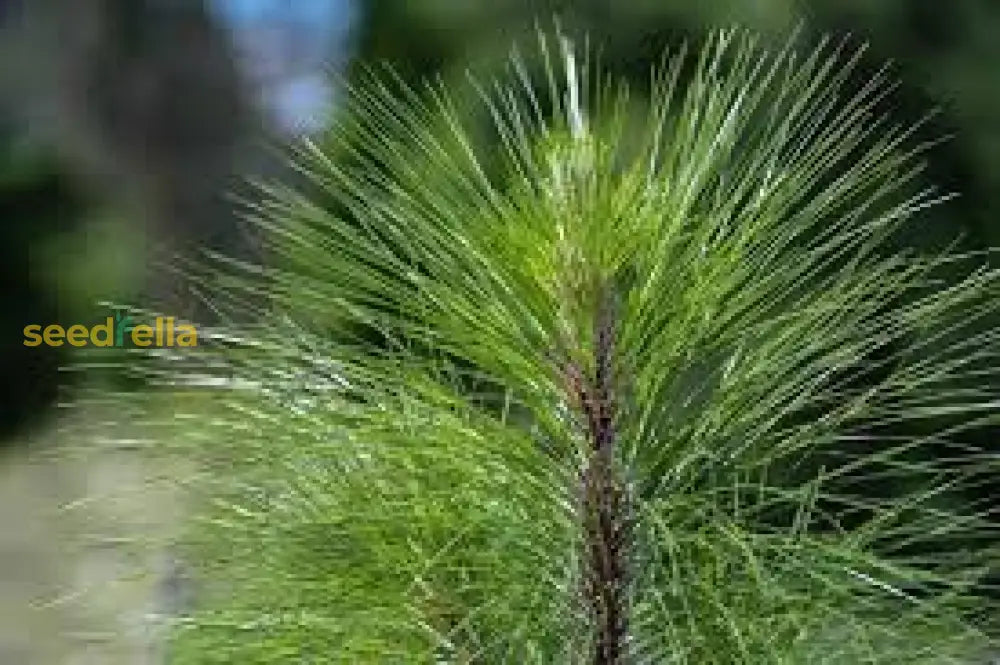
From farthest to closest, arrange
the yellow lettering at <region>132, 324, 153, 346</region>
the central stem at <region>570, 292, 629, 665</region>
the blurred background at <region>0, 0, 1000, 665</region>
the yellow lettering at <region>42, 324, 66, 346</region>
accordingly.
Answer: the yellow lettering at <region>42, 324, 66, 346</region> < the blurred background at <region>0, 0, 1000, 665</region> < the yellow lettering at <region>132, 324, 153, 346</region> < the central stem at <region>570, 292, 629, 665</region>

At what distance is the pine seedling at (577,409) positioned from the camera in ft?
2.48

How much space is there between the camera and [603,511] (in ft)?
2.52

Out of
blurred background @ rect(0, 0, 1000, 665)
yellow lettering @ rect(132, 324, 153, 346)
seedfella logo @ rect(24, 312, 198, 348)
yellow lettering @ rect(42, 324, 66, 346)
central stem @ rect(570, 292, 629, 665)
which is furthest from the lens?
yellow lettering @ rect(42, 324, 66, 346)

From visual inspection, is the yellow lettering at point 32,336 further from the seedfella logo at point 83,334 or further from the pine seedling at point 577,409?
the pine seedling at point 577,409

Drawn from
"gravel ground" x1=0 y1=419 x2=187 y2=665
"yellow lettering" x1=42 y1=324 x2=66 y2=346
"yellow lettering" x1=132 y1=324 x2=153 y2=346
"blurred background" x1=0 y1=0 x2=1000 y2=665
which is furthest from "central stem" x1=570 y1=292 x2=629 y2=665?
"yellow lettering" x1=42 y1=324 x2=66 y2=346

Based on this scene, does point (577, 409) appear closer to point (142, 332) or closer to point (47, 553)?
point (142, 332)

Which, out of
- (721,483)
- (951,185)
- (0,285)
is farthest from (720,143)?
(0,285)

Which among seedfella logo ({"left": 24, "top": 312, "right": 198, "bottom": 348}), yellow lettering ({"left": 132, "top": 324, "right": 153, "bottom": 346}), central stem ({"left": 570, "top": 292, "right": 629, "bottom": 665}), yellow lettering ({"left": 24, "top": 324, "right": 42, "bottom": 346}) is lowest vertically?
central stem ({"left": 570, "top": 292, "right": 629, "bottom": 665})

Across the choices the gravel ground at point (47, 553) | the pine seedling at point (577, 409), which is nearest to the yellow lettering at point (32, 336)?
the gravel ground at point (47, 553)

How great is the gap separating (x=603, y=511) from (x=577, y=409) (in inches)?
1.8

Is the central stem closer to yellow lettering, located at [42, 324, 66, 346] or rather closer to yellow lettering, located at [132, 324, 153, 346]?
yellow lettering, located at [132, 324, 153, 346]

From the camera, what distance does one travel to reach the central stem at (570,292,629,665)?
0.75 metres

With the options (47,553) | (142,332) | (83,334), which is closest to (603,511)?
(142,332)

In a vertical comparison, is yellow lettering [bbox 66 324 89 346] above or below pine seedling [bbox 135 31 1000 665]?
above
